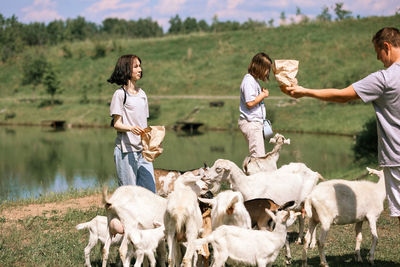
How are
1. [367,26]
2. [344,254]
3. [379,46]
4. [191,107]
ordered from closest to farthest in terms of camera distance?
[379,46] < [344,254] < [191,107] < [367,26]

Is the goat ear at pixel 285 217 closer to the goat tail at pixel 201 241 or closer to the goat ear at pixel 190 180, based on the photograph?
the goat tail at pixel 201 241

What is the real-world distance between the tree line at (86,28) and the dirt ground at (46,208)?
49848 millimetres

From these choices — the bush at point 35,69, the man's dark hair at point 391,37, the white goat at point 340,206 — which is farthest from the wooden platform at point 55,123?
the man's dark hair at point 391,37

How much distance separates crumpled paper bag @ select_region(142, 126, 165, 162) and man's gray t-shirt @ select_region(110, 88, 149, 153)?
18cm

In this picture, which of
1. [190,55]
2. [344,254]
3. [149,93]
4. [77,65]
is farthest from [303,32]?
[344,254]

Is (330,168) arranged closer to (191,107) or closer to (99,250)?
(99,250)

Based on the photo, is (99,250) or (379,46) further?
(99,250)

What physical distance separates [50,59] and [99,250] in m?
53.1

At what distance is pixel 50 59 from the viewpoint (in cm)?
5662

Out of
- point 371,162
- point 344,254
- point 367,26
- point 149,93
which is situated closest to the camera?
point 344,254

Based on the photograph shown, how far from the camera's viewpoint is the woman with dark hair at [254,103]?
7.60m

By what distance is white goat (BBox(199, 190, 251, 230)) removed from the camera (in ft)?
17.9

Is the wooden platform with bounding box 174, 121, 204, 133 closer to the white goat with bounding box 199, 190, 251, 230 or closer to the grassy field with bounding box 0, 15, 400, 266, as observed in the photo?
the grassy field with bounding box 0, 15, 400, 266

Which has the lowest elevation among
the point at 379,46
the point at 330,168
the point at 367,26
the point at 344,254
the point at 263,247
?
the point at 330,168
